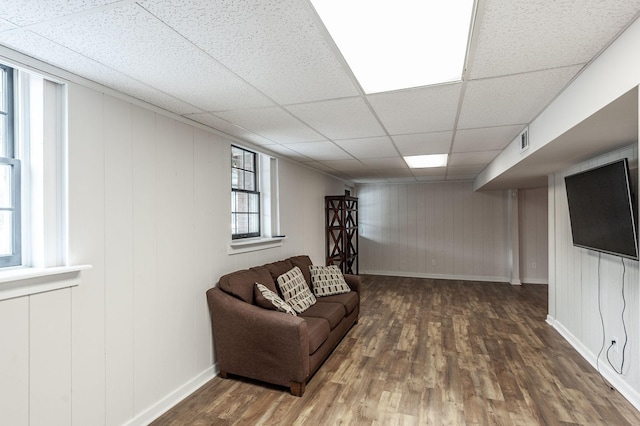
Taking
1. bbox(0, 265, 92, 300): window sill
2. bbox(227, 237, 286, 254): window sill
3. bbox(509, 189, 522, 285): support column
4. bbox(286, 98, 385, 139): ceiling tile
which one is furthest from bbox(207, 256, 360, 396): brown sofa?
bbox(509, 189, 522, 285): support column

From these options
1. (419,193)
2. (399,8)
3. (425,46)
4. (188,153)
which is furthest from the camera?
(419,193)

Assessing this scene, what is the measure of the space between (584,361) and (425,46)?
3430 millimetres

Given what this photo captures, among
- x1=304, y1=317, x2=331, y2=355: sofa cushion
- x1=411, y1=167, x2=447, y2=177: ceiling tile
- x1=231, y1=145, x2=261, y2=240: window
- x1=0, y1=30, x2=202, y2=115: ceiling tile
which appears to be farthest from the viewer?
x1=411, y1=167, x2=447, y2=177: ceiling tile

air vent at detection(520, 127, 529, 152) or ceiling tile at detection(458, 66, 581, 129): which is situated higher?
Answer: ceiling tile at detection(458, 66, 581, 129)

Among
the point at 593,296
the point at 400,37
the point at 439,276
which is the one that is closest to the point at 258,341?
the point at 400,37

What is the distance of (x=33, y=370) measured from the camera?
1.65 meters

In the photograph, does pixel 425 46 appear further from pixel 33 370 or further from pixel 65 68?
pixel 33 370

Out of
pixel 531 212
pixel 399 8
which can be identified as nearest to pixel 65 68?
pixel 399 8

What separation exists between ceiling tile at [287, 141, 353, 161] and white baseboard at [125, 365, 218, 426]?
2401 mm

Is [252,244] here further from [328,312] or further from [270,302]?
[328,312]

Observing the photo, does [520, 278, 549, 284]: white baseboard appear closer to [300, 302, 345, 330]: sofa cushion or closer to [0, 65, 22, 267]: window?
[300, 302, 345, 330]: sofa cushion

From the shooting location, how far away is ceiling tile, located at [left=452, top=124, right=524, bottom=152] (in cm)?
298

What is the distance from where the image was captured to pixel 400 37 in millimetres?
1491

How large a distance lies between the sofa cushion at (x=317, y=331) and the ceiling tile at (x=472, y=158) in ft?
8.83
